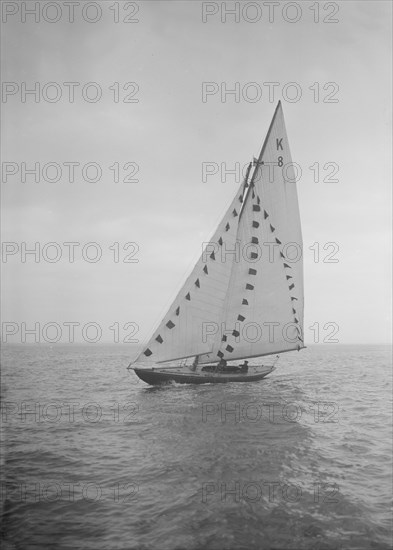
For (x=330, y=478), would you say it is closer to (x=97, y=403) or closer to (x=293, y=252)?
(x=97, y=403)

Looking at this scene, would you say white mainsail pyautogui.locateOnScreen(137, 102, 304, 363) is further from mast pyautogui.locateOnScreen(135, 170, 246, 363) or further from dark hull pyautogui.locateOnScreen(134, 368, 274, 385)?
dark hull pyautogui.locateOnScreen(134, 368, 274, 385)

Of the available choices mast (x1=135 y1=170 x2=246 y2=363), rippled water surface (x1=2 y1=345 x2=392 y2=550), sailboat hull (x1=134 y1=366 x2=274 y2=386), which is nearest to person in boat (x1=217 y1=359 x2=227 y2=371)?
sailboat hull (x1=134 y1=366 x2=274 y2=386)

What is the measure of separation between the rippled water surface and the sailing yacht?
7.51 m

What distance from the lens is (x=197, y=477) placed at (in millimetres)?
13211

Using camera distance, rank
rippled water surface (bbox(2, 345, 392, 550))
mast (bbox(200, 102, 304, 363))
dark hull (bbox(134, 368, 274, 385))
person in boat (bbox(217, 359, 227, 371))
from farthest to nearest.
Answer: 1. mast (bbox(200, 102, 304, 363))
2. person in boat (bbox(217, 359, 227, 371))
3. dark hull (bbox(134, 368, 274, 385))
4. rippled water surface (bbox(2, 345, 392, 550))

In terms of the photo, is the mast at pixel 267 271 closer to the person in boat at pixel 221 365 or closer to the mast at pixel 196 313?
the person in boat at pixel 221 365

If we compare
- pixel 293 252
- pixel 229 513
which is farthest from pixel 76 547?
pixel 293 252

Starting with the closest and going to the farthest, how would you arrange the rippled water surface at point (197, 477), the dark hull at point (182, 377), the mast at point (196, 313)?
the rippled water surface at point (197, 477) < the dark hull at point (182, 377) < the mast at point (196, 313)

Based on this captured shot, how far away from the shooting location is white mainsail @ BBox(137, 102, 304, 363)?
3344 centimetres

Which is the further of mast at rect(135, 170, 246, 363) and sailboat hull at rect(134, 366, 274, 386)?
mast at rect(135, 170, 246, 363)

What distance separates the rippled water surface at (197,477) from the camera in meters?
9.53

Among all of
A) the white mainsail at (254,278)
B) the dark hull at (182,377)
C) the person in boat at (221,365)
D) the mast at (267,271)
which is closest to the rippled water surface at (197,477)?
the dark hull at (182,377)

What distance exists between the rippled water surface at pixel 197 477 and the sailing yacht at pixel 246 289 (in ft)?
24.6

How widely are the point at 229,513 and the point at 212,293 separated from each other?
2342 centimetres
